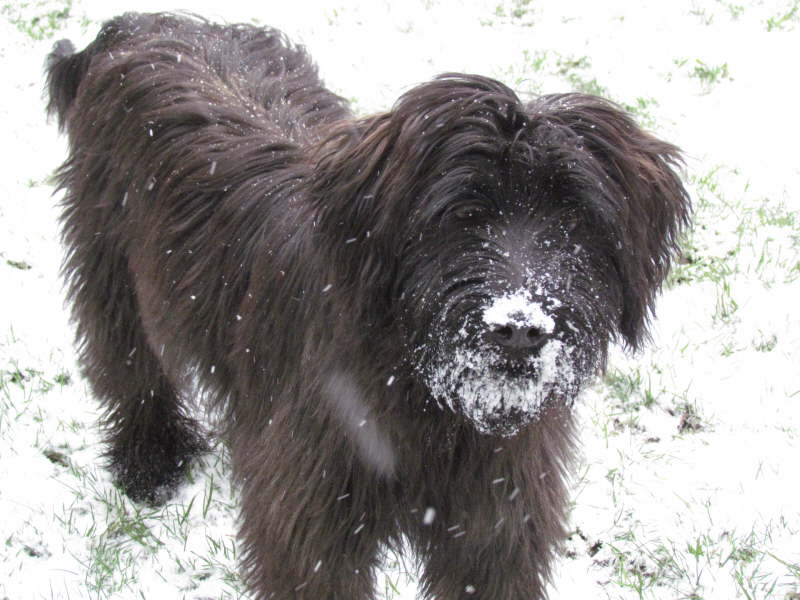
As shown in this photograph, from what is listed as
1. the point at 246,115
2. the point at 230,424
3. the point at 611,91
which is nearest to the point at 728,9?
the point at 611,91

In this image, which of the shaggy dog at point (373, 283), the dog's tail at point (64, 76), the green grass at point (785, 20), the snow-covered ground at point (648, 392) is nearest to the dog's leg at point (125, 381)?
the shaggy dog at point (373, 283)

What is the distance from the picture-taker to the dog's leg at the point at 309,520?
2758 millimetres

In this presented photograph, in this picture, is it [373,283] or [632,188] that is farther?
[632,188]

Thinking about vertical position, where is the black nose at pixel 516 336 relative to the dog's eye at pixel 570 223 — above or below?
below

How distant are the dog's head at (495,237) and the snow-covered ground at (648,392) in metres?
0.51

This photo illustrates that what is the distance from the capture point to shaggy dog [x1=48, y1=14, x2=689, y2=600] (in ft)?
7.81

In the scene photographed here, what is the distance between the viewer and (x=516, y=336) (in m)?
2.21

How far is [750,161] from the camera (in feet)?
19.4

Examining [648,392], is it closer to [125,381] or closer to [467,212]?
[467,212]

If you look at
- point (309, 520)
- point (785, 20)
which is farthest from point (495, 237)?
point (785, 20)

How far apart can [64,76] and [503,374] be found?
291 centimetres

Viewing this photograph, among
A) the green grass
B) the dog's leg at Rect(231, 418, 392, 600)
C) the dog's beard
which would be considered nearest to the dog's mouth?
→ the dog's beard

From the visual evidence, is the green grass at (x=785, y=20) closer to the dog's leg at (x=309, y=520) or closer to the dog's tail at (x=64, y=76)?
the dog's tail at (x=64, y=76)

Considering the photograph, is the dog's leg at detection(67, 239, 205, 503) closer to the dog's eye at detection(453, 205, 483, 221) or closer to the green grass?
the dog's eye at detection(453, 205, 483, 221)
